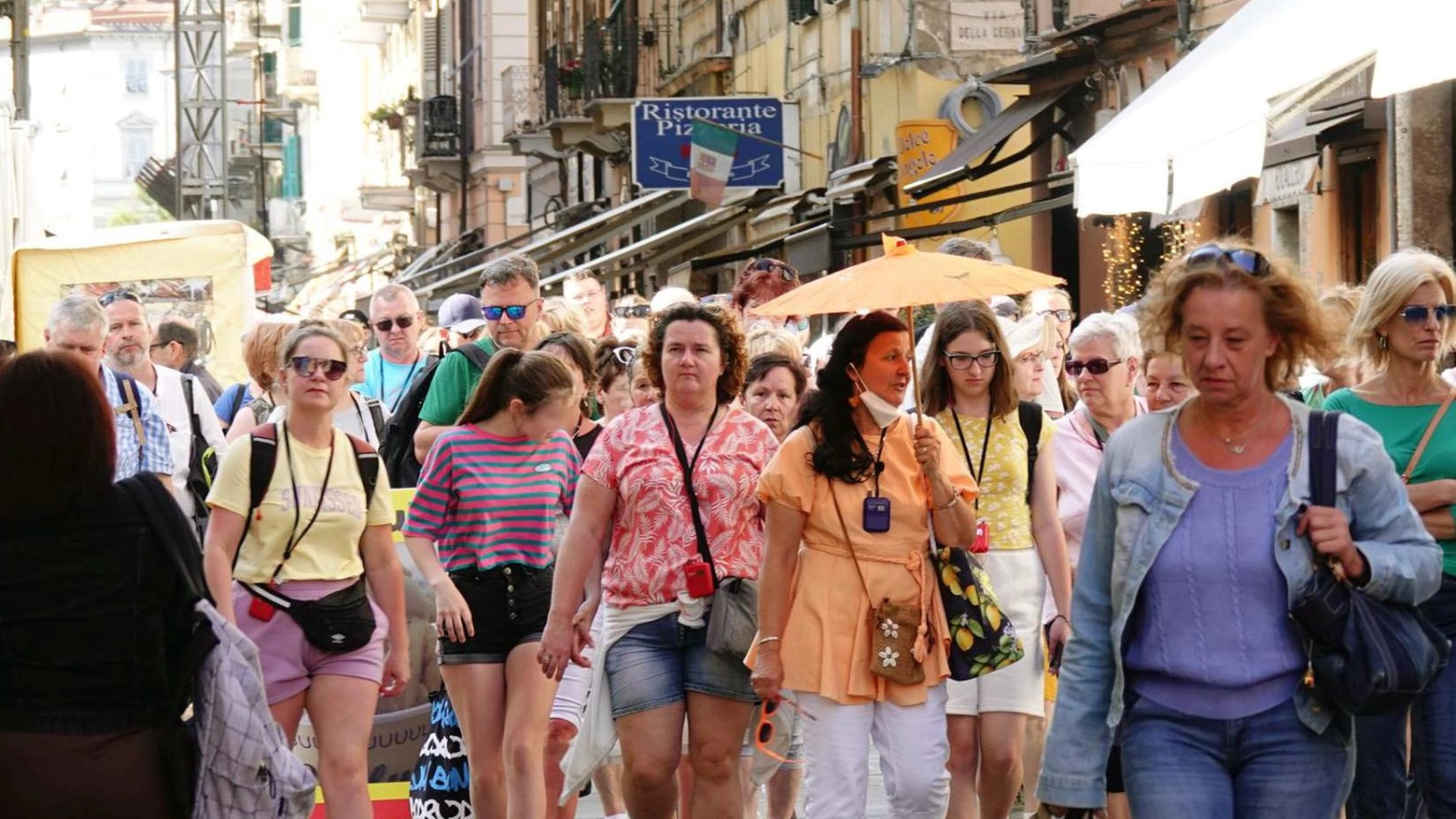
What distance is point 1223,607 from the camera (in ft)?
17.6

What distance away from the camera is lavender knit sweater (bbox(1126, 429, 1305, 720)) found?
534 cm

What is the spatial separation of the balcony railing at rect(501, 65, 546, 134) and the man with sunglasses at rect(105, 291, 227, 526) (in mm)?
32164

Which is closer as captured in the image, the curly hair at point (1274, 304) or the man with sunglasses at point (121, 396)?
the curly hair at point (1274, 304)

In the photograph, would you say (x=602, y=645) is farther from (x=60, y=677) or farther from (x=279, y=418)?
(x=60, y=677)

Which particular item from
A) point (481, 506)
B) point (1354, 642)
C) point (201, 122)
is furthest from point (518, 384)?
point (201, 122)

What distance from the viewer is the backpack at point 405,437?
35.2ft

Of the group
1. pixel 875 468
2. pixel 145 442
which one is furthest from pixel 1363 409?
pixel 145 442

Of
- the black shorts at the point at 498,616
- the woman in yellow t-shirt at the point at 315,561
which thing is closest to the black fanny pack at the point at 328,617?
the woman in yellow t-shirt at the point at 315,561

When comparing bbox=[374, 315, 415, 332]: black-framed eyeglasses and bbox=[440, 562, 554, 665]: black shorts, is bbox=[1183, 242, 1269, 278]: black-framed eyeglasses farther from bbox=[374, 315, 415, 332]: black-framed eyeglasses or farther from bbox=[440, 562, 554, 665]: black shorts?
bbox=[374, 315, 415, 332]: black-framed eyeglasses

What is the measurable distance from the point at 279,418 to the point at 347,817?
1602 millimetres

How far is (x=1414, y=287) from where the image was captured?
24.2 ft

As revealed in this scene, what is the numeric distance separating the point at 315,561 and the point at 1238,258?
3753mm

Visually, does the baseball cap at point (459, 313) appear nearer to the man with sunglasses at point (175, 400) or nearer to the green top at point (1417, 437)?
the man with sunglasses at point (175, 400)

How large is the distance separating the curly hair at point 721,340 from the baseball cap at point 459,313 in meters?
5.38
